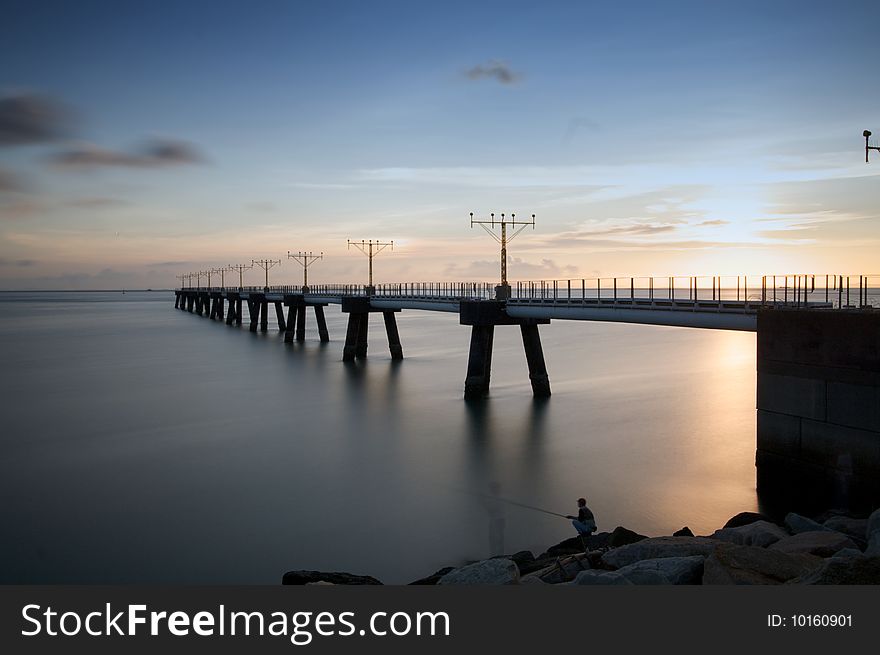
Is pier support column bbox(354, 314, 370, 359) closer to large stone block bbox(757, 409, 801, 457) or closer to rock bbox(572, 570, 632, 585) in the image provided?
large stone block bbox(757, 409, 801, 457)

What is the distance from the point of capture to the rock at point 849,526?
12566mm

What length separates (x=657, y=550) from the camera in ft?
35.9

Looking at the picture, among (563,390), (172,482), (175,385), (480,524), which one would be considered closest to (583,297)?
(563,390)

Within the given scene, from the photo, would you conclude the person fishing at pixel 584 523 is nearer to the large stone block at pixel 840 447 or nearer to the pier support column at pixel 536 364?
the large stone block at pixel 840 447

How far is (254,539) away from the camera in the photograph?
50.7ft

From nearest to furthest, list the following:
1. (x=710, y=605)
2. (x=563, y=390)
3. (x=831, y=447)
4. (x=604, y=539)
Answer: (x=710, y=605) < (x=604, y=539) < (x=831, y=447) < (x=563, y=390)

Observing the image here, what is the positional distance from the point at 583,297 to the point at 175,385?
83.5 feet

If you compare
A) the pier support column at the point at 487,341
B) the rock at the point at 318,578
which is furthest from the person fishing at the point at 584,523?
the pier support column at the point at 487,341

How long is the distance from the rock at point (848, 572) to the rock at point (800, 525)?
14.6 ft

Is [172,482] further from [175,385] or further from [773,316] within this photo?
[175,385]

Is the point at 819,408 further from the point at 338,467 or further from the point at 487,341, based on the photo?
the point at 487,341

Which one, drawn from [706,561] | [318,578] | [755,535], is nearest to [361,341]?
[318,578]

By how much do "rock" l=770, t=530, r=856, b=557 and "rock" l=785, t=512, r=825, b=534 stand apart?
2.58 feet

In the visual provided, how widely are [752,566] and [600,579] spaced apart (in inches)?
77.5
